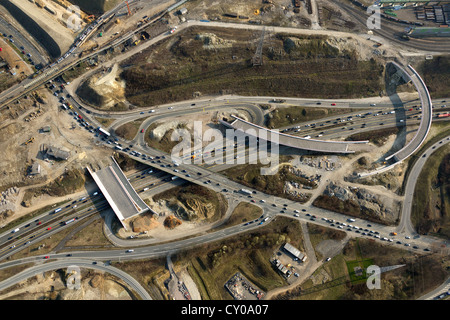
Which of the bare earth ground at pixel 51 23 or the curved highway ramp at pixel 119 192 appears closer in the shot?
the curved highway ramp at pixel 119 192

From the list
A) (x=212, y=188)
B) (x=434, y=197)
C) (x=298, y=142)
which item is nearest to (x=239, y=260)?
(x=212, y=188)

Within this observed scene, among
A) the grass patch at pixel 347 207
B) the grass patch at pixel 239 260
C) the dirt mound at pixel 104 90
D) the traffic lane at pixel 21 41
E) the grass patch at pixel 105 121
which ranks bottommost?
the grass patch at pixel 239 260

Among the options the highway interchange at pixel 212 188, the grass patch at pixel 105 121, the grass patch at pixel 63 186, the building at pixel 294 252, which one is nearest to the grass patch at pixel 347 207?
the highway interchange at pixel 212 188

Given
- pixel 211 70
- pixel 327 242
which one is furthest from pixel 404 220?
pixel 211 70

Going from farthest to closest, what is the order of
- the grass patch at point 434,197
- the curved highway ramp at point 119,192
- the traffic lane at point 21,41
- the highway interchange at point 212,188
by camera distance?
the traffic lane at point 21,41 < the grass patch at point 434,197 < the curved highway ramp at point 119,192 < the highway interchange at point 212,188

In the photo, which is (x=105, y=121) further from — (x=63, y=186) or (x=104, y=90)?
(x=63, y=186)

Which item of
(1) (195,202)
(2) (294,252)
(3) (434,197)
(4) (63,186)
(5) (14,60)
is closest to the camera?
(2) (294,252)

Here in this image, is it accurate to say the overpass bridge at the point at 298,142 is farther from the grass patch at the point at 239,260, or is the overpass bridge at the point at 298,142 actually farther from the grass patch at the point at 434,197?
the grass patch at the point at 239,260
